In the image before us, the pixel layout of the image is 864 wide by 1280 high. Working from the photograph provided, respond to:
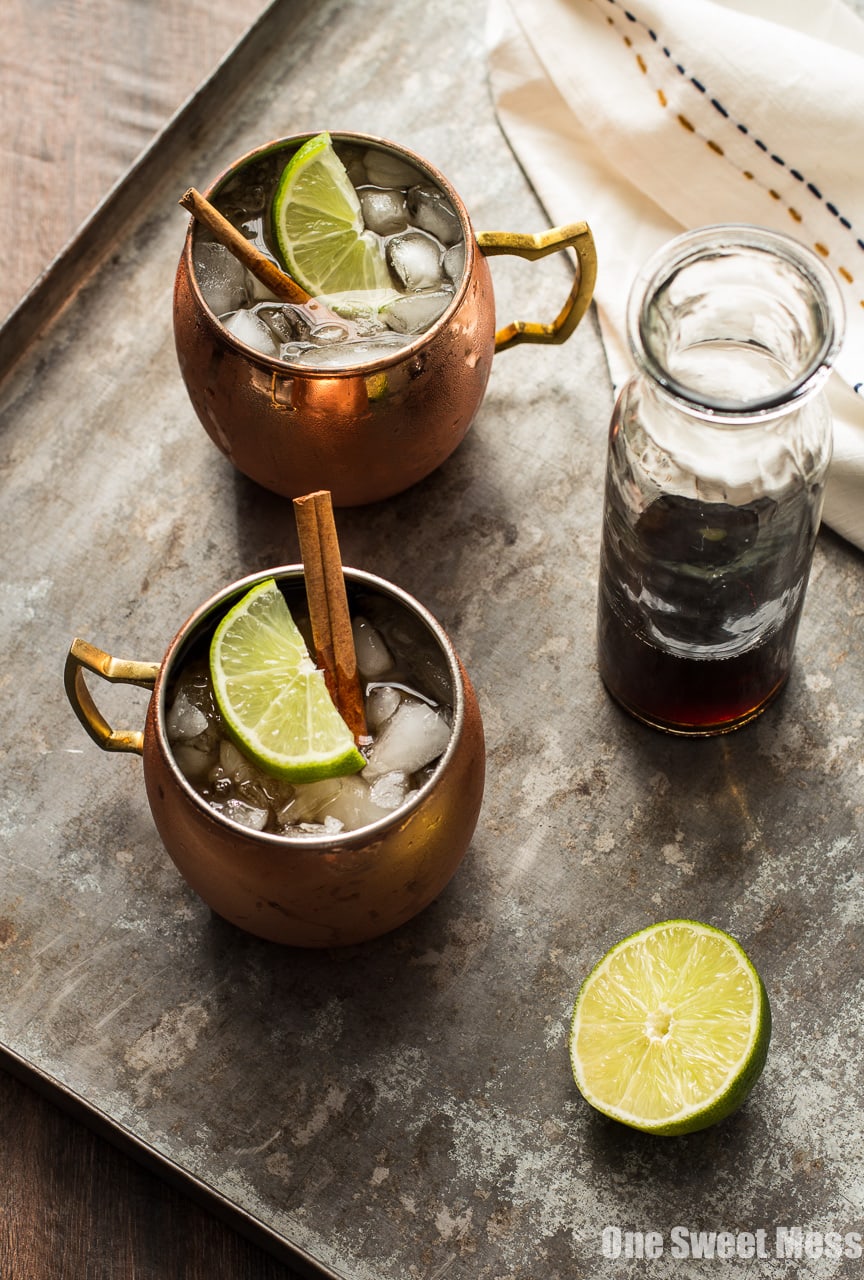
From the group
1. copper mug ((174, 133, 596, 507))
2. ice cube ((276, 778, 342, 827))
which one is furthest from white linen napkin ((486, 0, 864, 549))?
ice cube ((276, 778, 342, 827))

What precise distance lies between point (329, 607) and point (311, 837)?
171 millimetres

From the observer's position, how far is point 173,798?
0.99m

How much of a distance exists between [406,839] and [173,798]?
16 centimetres

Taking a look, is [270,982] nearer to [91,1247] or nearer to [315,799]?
[315,799]

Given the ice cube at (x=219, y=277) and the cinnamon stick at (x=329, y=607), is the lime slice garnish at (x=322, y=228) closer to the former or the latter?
the ice cube at (x=219, y=277)

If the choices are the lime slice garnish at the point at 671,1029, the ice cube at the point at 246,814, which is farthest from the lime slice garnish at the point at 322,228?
the lime slice garnish at the point at 671,1029

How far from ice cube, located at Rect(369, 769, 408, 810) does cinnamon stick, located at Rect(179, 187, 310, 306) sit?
1.34 ft

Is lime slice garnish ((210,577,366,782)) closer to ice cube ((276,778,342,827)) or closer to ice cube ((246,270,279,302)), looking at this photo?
ice cube ((276,778,342,827))

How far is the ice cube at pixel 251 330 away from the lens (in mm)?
1158

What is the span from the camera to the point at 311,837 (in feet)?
3.13

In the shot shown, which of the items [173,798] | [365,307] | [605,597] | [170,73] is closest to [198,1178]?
[173,798]

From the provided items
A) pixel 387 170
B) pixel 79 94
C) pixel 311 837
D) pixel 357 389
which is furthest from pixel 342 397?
pixel 79 94

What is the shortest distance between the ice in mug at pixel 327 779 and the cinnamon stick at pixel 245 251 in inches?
12.0

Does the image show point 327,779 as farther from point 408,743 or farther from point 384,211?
point 384,211
